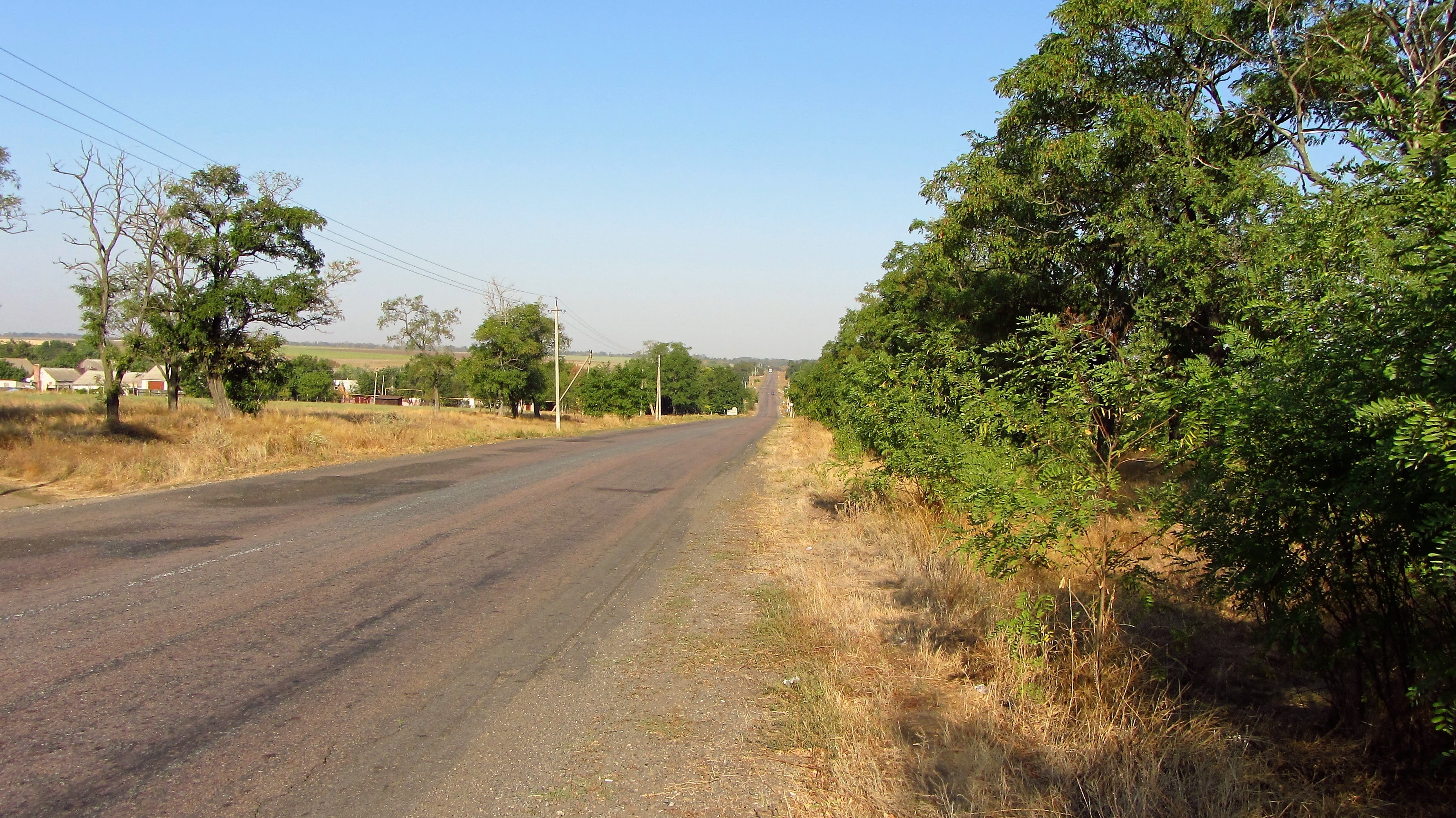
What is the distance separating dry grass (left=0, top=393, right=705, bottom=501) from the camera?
14.3 m

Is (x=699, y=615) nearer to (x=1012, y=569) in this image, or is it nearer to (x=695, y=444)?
(x=1012, y=569)

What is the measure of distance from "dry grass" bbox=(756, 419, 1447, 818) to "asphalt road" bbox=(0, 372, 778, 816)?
Result: 1.83 m

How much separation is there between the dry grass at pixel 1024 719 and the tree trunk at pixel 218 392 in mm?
31963

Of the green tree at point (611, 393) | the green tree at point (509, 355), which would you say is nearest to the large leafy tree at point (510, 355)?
the green tree at point (509, 355)

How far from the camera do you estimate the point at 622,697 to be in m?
4.85

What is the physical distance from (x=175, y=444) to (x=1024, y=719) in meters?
23.6

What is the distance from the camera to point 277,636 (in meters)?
5.60

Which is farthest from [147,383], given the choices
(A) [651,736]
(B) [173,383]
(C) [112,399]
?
(A) [651,736]

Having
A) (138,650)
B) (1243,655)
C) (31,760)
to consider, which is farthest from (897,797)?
(138,650)

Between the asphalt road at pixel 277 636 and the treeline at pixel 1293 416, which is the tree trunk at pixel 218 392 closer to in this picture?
the asphalt road at pixel 277 636

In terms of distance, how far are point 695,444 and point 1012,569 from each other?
2930 centimetres

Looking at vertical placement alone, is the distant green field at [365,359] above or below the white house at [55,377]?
above

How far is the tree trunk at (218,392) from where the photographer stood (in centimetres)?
3164

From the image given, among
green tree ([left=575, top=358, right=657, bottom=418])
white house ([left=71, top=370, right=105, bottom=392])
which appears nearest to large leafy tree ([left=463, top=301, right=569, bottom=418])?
green tree ([left=575, top=358, right=657, bottom=418])
